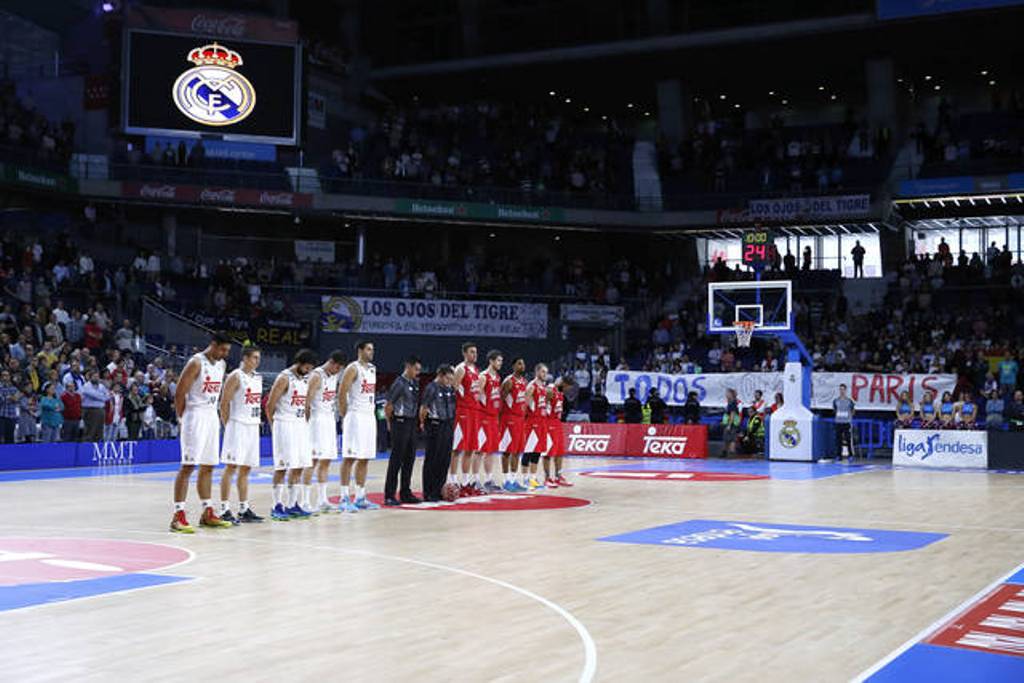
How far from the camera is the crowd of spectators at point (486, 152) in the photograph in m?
42.3

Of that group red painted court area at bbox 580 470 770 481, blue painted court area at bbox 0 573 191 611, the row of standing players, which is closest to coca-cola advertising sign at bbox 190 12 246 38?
red painted court area at bbox 580 470 770 481

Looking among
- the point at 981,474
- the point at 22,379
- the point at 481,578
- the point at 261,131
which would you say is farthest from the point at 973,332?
the point at 481,578

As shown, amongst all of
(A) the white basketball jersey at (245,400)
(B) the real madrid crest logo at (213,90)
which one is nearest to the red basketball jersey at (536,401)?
(A) the white basketball jersey at (245,400)

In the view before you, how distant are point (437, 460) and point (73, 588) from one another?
7.72m

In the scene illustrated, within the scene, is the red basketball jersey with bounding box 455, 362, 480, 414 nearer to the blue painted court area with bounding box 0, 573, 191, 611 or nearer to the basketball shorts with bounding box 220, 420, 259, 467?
the basketball shorts with bounding box 220, 420, 259, 467

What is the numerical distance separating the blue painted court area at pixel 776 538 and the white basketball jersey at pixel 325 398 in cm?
401

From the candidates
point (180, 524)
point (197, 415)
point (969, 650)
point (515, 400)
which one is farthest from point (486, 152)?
point (969, 650)

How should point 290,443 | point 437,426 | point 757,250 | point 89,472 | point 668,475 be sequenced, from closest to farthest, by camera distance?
point 290,443
point 437,426
point 89,472
point 668,475
point 757,250

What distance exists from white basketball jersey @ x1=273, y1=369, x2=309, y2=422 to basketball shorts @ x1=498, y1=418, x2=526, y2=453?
485 centimetres

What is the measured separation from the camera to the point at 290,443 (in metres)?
13.7

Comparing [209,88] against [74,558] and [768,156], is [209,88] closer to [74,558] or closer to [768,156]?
[768,156]

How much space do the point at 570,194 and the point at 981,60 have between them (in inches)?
595

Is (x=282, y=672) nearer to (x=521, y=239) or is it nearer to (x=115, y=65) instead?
(x=115, y=65)

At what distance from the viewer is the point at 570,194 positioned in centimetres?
4147
